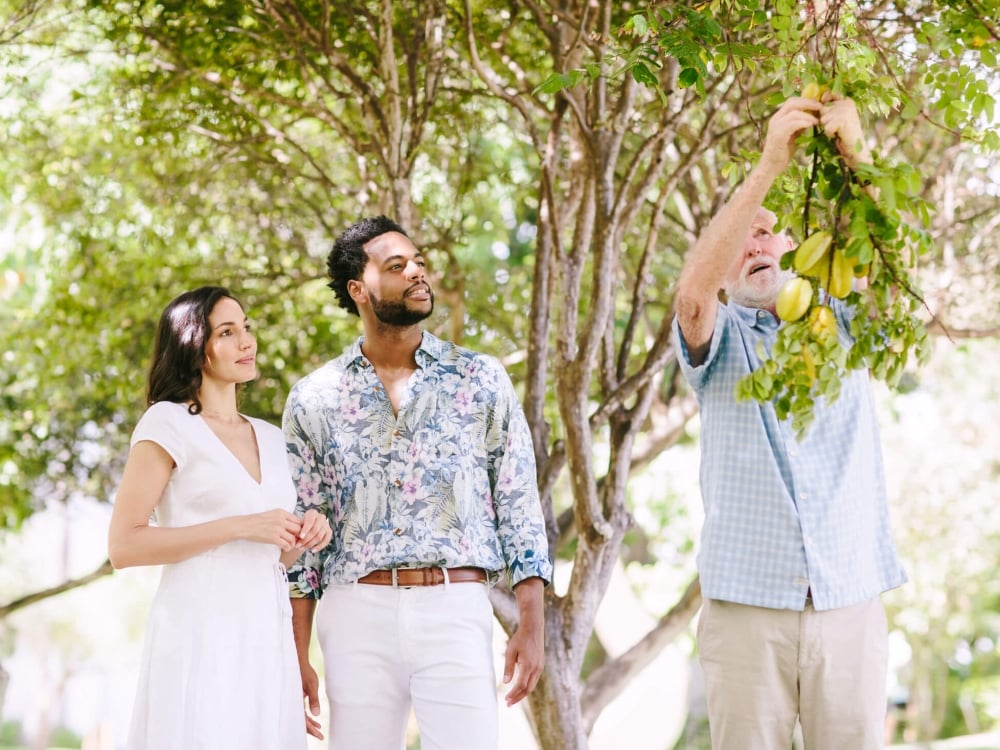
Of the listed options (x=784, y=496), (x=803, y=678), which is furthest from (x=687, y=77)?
(x=803, y=678)

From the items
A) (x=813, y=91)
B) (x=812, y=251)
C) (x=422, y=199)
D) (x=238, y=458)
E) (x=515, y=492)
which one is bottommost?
(x=515, y=492)

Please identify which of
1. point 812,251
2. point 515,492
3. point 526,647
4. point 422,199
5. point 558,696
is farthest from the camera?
point 422,199

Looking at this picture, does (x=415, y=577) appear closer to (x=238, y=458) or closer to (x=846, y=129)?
(x=238, y=458)

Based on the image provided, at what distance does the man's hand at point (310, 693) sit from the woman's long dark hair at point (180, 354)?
0.89 m

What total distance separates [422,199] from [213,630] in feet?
17.2

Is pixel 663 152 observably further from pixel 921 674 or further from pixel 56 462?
pixel 921 674

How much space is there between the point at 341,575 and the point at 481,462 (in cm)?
55

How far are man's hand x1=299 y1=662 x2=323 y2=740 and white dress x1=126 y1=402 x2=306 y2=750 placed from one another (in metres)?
0.28

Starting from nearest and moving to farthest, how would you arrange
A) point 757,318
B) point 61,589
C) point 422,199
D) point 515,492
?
point 757,318 < point 515,492 < point 422,199 < point 61,589

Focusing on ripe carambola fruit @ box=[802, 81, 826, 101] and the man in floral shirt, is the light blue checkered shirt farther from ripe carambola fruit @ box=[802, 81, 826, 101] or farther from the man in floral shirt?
ripe carambola fruit @ box=[802, 81, 826, 101]

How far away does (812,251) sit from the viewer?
2.13 m

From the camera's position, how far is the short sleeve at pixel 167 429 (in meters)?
→ 3.35

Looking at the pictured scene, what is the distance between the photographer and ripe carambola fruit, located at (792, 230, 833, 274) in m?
2.13

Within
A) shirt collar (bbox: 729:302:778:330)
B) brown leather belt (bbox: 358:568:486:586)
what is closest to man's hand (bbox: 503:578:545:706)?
brown leather belt (bbox: 358:568:486:586)
